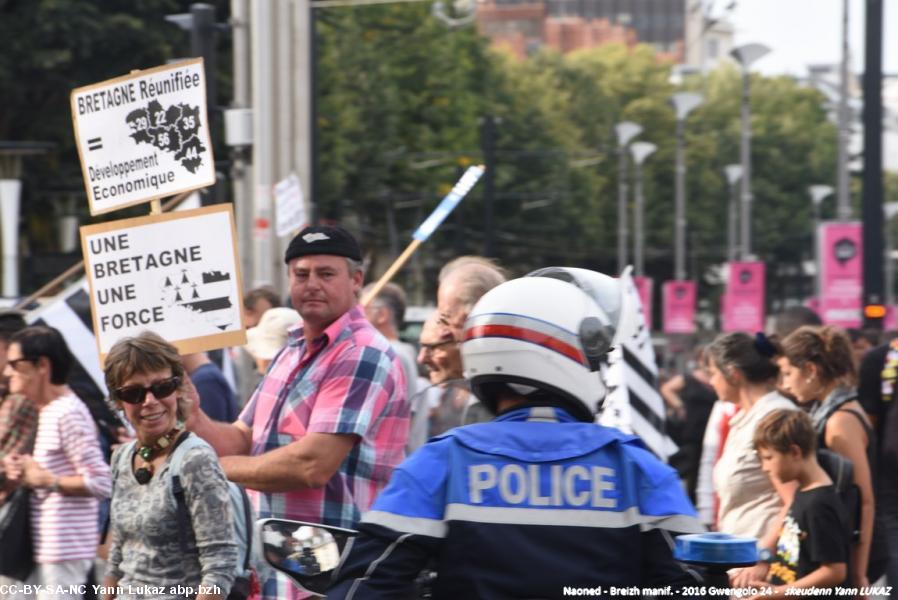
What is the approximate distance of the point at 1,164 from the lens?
2742 cm

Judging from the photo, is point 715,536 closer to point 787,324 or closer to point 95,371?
point 95,371

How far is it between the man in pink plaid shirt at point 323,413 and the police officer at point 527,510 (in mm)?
1476

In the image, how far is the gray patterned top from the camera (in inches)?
173

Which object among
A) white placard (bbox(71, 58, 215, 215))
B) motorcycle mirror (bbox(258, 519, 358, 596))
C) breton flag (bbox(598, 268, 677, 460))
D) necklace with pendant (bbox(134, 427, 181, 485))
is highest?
white placard (bbox(71, 58, 215, 215))

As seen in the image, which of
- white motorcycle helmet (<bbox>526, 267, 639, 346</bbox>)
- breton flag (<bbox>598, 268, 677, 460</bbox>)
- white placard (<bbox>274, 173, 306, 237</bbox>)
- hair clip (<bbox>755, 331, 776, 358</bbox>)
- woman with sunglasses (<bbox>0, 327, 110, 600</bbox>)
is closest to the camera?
white motorcycle helmet (<bbox>526, 267, 639, 346</bbox>)

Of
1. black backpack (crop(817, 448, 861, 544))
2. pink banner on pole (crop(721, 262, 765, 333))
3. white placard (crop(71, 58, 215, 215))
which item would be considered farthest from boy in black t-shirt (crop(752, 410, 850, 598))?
pink banner on pole (crop(721, 262, 765, 333))

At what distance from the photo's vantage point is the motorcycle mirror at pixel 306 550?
3.17m

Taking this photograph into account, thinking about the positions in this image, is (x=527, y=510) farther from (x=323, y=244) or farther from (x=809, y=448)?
(x=809, y=448)

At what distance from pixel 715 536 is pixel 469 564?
1.44 feet

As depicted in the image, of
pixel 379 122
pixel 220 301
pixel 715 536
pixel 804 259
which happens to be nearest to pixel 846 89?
pixel 379 122

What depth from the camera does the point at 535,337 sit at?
10.4 ft

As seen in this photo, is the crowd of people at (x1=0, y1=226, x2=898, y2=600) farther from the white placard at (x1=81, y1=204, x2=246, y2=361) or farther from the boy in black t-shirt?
the white placard at (x1=81, y1=204, x2=246, y2=361)

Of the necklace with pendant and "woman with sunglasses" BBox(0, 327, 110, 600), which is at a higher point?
the necklace with pendant

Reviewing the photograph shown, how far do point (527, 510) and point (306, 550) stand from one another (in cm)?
43
